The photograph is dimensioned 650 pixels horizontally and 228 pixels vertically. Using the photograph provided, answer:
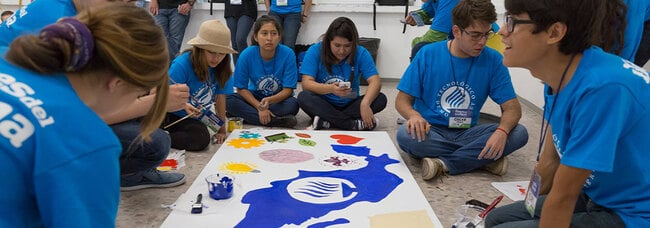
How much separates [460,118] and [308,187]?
82 centimetres

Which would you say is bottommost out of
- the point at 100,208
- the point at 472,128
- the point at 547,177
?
the point at 472,128

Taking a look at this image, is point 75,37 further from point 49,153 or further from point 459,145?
point 459,145

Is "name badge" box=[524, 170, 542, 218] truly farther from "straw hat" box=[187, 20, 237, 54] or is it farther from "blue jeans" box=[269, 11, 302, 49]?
"blue jeans" box=[269, 11, 302, 49]

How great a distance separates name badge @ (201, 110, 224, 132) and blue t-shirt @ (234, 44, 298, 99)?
1.71 feet

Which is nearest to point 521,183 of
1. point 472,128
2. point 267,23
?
point 472,128

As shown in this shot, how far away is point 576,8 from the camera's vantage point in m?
1.03

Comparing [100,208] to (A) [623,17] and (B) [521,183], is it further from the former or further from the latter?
(B) [521,183]

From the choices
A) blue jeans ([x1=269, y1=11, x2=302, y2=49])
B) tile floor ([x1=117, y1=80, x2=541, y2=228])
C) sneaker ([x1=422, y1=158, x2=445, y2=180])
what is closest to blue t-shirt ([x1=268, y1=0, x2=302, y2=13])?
blue jeans ([x1=269, y1=11, x2=302, y2=49])

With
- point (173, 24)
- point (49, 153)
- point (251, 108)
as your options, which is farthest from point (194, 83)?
point (173, 24)

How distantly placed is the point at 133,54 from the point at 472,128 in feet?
5.81

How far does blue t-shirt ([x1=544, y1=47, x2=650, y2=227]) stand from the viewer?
958 mm

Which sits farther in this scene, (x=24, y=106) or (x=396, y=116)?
(x=396, y=116)

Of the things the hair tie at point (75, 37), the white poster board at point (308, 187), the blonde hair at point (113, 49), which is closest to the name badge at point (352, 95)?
the white poster board at point (308, 187)

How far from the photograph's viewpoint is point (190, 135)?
2361 mm
